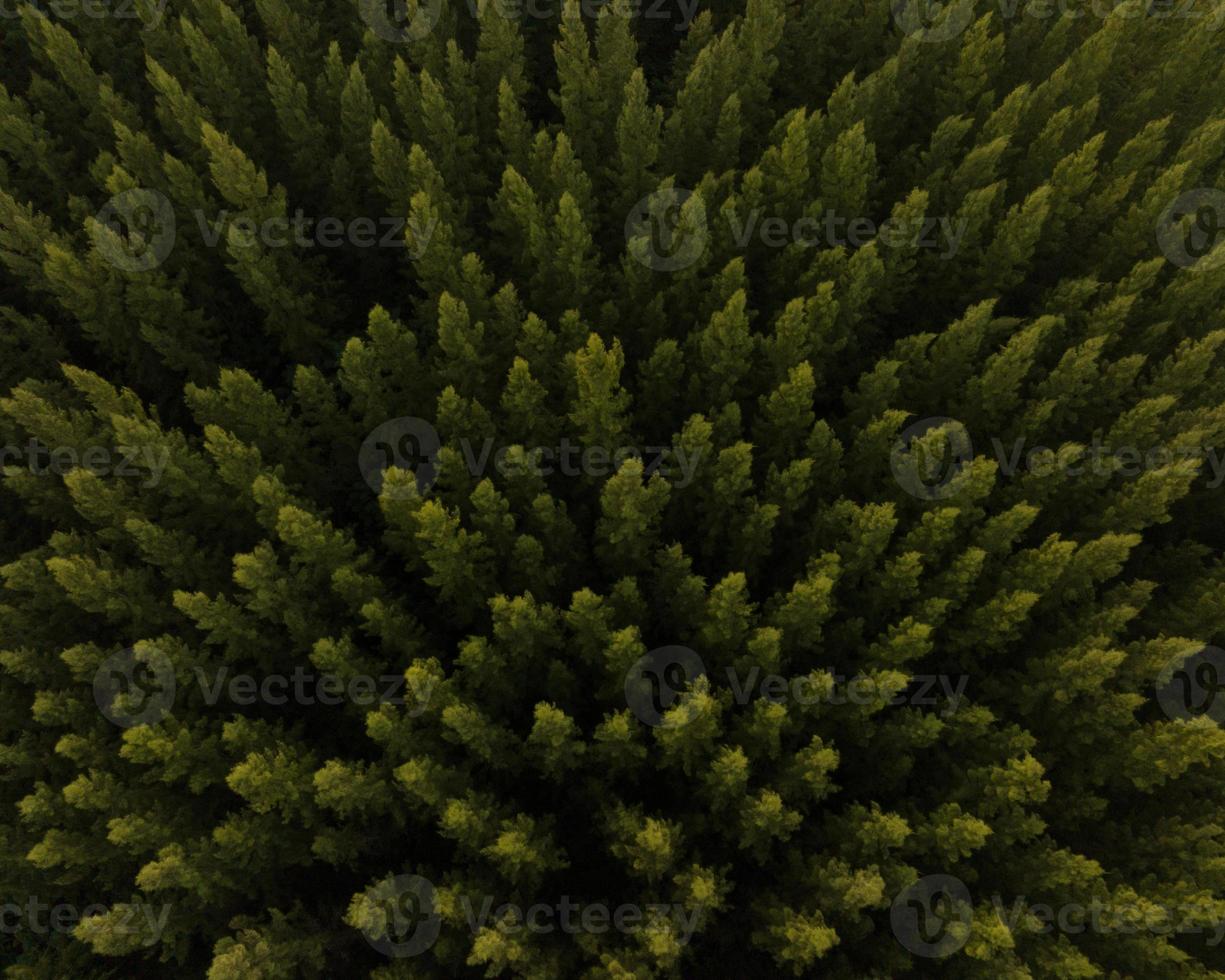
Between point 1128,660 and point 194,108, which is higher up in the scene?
point 194,108

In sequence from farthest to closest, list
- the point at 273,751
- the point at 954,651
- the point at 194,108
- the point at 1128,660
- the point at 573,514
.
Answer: the point at 194,108, the point at 573,514, the point at 954,651, the point at 1128,660, the point at 273,751

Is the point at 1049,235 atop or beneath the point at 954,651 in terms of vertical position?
atop

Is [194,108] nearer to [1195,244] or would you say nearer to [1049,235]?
[1049,235]

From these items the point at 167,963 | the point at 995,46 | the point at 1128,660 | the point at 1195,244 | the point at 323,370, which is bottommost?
the point at 167,963

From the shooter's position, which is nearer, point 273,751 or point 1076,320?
point 273,751

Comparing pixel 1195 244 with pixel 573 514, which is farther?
pixel 1195 244

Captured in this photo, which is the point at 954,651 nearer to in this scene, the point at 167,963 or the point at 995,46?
the point at 995,46

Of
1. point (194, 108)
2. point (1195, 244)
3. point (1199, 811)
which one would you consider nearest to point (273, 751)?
→ point (194, 108)

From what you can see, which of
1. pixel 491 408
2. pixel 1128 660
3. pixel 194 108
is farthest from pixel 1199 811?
pixel 194 108

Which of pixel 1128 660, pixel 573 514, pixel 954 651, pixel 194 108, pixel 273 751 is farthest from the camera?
pixel 194 108
